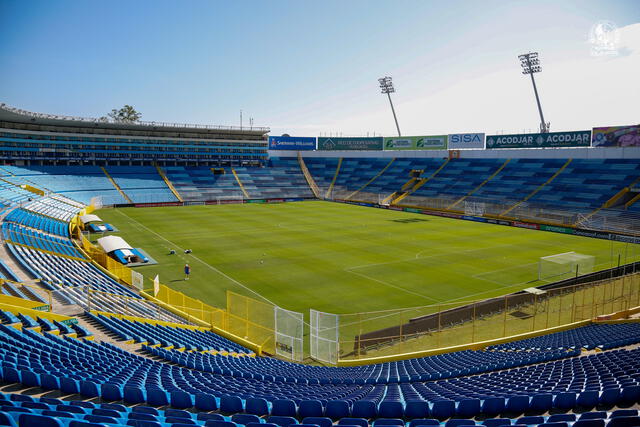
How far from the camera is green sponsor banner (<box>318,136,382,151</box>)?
297 ft

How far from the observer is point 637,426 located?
5160 millimetres

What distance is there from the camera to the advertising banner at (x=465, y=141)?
73750 mm

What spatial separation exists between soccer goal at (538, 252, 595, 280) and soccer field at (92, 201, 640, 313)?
969 millimetres

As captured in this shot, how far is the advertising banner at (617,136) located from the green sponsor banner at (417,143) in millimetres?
24675

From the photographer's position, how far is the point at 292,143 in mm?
96375

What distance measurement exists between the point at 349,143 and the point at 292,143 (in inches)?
518

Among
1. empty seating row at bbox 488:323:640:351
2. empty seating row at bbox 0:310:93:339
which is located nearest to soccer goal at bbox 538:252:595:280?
empty seating row at bbox 488:323:640:351

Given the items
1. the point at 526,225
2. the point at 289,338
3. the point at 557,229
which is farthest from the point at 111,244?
the point at 557,229

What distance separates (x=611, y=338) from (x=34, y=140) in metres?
80.5

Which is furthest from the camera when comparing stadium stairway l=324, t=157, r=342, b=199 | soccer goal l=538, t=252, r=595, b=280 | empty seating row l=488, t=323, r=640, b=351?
stadium stairway l=324, t=157, r=342, b=199

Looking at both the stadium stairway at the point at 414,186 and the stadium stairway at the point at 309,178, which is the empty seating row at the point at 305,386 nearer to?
the stadium stairway at the point at 414,186

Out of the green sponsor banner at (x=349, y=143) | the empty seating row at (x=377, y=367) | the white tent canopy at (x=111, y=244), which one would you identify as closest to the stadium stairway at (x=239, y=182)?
the green sponsor banner at (x=349, y=143)

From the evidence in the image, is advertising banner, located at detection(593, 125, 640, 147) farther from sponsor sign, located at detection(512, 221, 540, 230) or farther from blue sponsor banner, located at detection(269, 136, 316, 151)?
blue sponsor banner, located at detection(269, 136, 316, 151)

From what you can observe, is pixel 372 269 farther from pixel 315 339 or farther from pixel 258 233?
pixel 258 233
